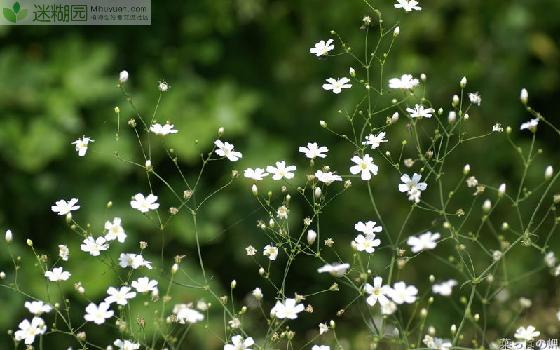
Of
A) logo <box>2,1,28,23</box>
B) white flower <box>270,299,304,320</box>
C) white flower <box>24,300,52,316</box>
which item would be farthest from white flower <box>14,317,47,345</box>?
logo <box>2,1,28,23</box>

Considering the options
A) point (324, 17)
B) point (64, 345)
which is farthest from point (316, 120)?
point (64, 345)

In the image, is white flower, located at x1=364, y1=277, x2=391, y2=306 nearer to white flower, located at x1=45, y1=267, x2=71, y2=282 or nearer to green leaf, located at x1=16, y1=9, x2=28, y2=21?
white flower, located at x1=45, y1=267, x2=71, y2=282

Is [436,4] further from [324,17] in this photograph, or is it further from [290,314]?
[290,314]

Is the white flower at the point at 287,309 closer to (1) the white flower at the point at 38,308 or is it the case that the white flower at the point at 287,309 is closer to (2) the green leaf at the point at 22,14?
(1) the white flower at the point at 38,308

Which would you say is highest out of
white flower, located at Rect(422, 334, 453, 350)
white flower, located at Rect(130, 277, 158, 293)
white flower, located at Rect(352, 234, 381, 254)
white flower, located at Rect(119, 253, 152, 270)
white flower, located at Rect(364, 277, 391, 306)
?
white flower, located at Rect(352, 234, 381, 254)

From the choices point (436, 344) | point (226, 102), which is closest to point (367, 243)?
point (436, 344)

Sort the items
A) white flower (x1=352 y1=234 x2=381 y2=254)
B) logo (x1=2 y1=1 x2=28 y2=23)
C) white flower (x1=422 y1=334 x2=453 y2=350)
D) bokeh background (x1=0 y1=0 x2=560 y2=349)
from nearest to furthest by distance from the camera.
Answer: white flower (x1=422 y1=334 x2=453 y2=350) < white flower (x1=352 y1=234 x2=381 y2=254) < logo (x1=2 y1=1 x2=28 y2=23) < bokeh background (x1=0 y1=0 x2=560 y2=349)
